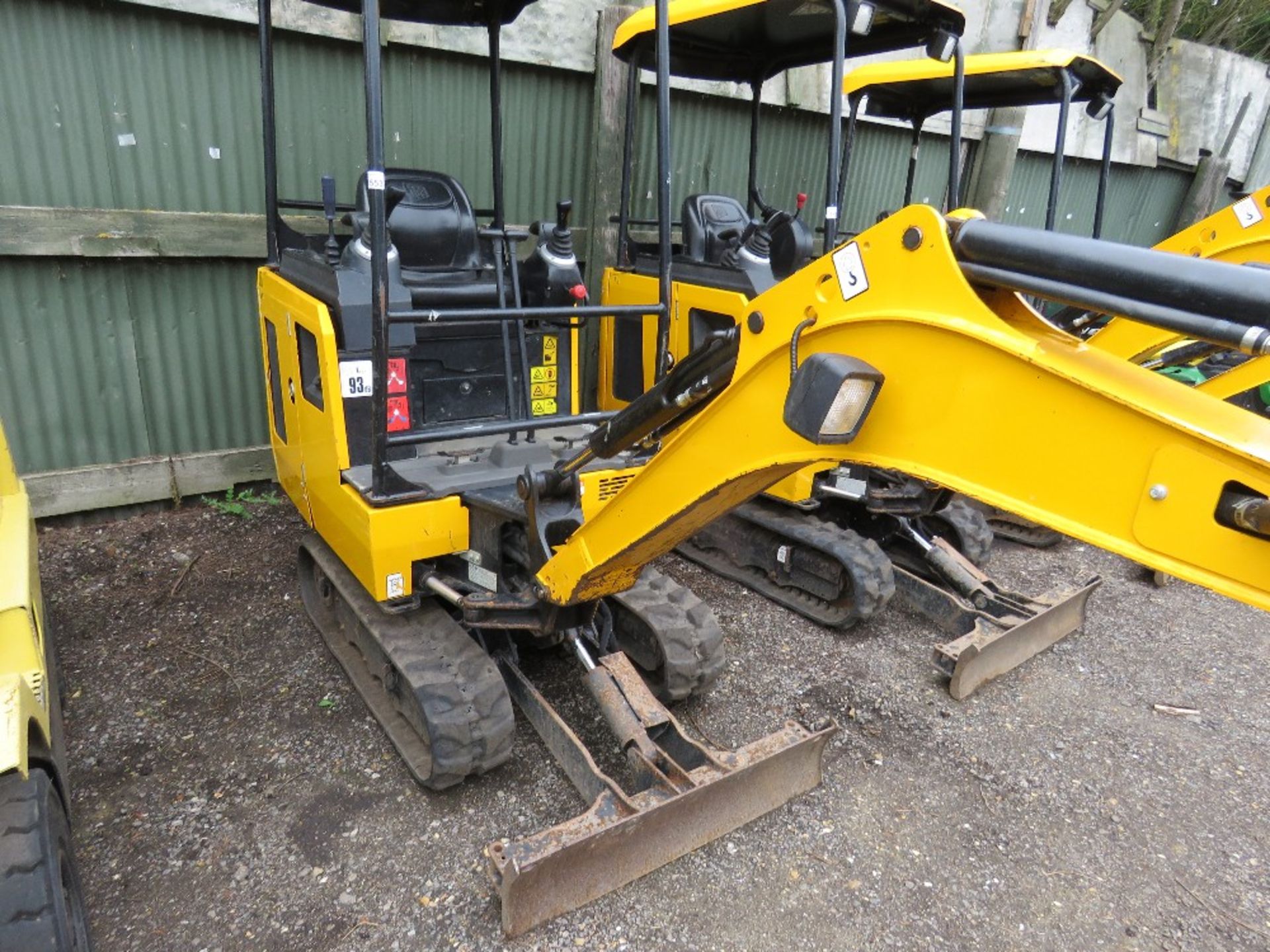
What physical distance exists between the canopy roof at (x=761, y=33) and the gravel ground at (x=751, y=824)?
273 centimetres

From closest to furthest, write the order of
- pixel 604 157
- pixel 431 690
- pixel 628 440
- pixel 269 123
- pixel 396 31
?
pixel 628 440
pixel 431 690
pixel 269 123
pixel 396 31
pixel 604 157

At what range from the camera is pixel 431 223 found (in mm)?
3455

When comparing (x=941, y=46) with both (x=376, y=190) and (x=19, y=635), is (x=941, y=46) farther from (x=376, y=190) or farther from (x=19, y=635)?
(x=19, y=635)

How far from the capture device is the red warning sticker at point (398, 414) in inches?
119

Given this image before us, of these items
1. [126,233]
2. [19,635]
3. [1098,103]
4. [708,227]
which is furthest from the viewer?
[1098,103]

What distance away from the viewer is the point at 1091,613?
14.5 ft

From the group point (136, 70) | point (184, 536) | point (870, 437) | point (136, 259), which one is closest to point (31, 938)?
point (870, 437)

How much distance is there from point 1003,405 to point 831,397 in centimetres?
28

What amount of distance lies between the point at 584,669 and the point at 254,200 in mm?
3361

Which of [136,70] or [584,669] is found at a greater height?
[136,70]

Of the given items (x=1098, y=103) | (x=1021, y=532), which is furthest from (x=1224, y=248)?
(x=1021, y=532)

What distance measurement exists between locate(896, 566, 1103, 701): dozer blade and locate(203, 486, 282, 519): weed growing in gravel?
3.64 metres

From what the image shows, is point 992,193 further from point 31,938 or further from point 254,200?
point 31,938

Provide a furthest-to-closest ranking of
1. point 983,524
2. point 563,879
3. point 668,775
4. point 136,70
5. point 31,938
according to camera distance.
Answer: point 983,524, point 136,70, point 668,775, point 563,879, point 31,938
